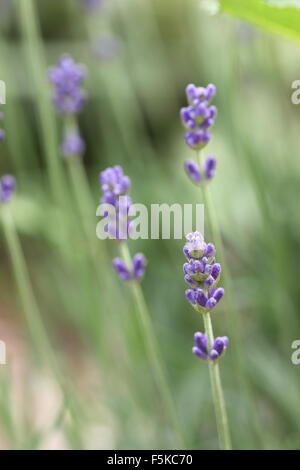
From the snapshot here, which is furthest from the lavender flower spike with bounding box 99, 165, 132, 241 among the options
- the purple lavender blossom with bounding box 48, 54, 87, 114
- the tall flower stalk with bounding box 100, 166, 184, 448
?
the purple lavender blossom with bounding box 48, 54, 87, 114

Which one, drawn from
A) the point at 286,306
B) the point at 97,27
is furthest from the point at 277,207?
the point at 97,27

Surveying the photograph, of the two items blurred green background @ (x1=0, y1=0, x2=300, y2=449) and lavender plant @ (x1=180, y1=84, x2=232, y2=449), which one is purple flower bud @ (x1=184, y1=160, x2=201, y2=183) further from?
blurred green background @ (x1=0, y1=0, x2=300, y2=449)

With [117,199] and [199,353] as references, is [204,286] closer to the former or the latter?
[199,353]

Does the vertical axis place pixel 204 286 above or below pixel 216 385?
above

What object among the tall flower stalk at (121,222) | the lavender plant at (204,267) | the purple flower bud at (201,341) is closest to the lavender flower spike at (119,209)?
the tall flower stalk at (121,222)

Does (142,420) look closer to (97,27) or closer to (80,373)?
(80,373)

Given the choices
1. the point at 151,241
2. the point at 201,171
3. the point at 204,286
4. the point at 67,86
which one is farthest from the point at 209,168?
the point at 151,241

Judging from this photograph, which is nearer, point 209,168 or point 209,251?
point 209,251
